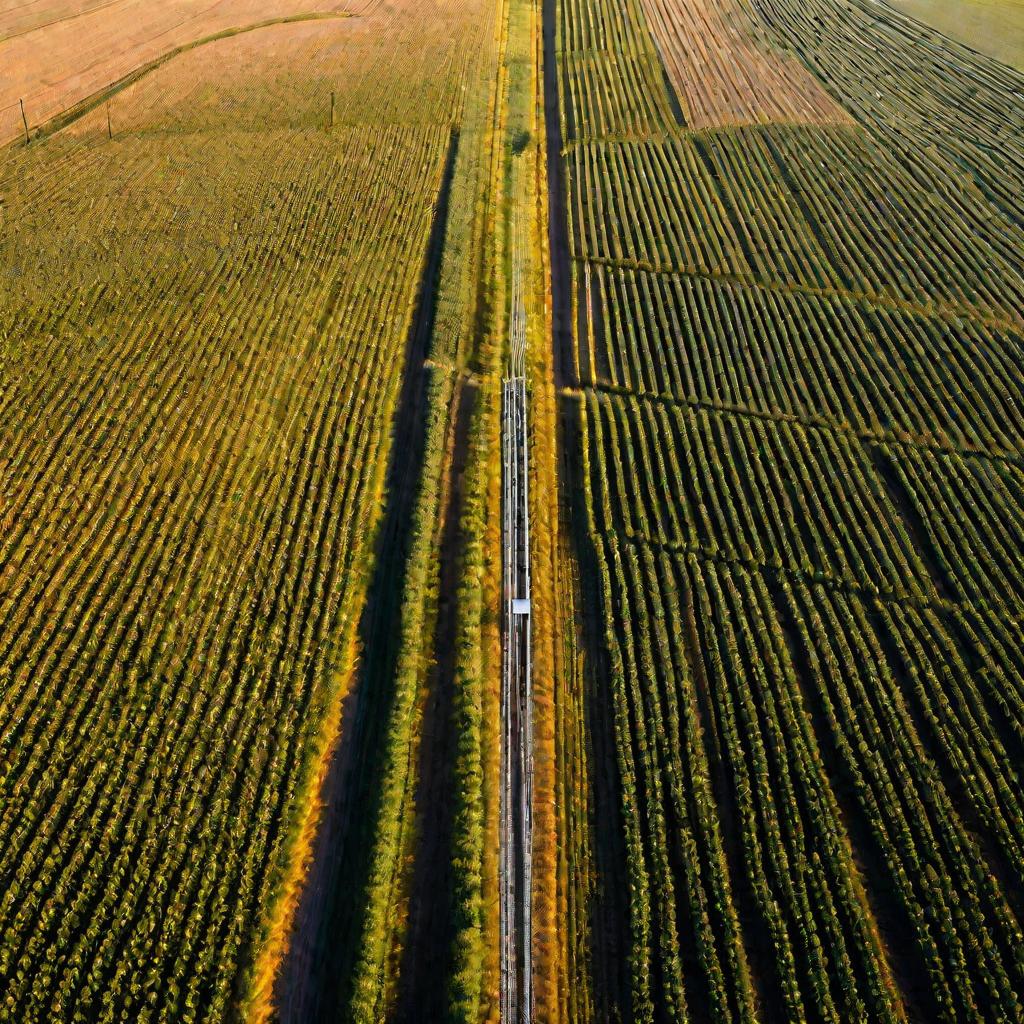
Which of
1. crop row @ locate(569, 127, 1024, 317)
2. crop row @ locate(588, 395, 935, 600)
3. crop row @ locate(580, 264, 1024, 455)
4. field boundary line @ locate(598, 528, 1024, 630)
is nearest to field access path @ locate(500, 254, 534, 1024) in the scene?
crop row @ locate(588, 395, 935, 600)

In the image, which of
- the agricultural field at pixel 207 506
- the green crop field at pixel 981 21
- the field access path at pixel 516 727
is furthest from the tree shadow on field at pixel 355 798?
the green crop field at pixel 981 21

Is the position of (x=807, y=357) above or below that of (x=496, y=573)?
above

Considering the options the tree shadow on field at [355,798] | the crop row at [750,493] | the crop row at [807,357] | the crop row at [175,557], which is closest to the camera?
the tree shadow on field at [355,798]

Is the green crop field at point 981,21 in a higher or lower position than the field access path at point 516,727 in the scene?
higher

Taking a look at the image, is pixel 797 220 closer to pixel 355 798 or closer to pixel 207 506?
pixel 207 506

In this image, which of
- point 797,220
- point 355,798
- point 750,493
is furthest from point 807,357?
point 355,798

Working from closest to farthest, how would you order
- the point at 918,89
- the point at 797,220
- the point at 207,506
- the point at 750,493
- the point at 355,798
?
the point at 355,798 → the point at 207,506 → the point at 750,493 → the point at 797,220 → the point at 918,89

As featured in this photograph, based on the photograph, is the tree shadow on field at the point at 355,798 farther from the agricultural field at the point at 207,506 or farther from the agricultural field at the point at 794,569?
the agricultural field at the point at 794,569
